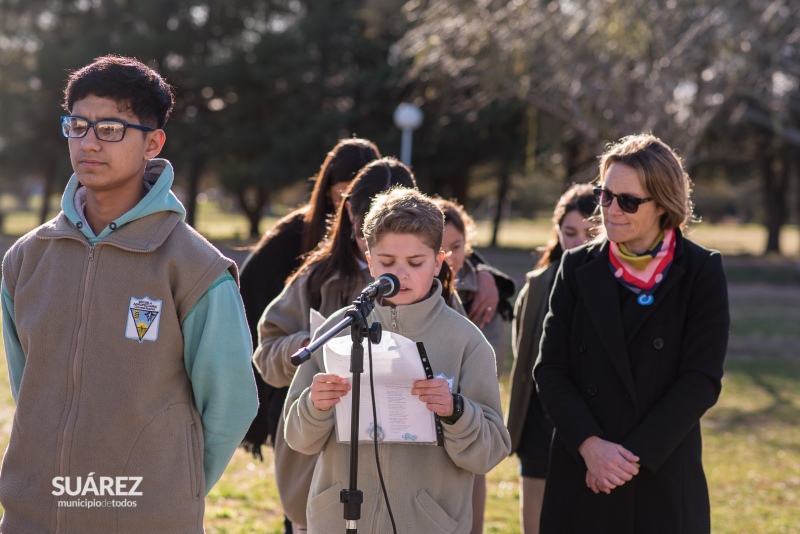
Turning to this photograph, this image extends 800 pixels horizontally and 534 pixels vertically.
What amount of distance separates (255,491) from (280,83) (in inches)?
1176

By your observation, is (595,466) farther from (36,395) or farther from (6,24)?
(6,24)

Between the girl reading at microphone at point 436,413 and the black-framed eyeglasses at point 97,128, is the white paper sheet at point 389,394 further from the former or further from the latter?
the black-framed eyeglasses at point 97,128

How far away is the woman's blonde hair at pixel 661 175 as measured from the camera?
3748 mm

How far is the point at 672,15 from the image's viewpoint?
13.6m

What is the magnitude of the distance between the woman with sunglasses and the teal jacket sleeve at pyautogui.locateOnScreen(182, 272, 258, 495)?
4.62 ft

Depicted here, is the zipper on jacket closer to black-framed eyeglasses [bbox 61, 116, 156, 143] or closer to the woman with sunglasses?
black-framed eyeglasses [bbox 61, 116, 156, 143]

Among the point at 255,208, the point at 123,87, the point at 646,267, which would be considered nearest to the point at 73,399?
the point at 123,87

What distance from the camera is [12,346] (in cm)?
300

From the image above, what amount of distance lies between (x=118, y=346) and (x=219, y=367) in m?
0.29

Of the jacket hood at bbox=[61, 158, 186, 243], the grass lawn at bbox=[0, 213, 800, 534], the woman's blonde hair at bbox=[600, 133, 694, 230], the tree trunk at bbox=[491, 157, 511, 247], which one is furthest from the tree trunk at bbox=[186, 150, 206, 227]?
the jacket hood at bbox=[61, 158, 186, 243]

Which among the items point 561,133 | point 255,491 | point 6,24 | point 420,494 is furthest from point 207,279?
point 6,24

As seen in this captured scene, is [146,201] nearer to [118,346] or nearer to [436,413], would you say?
[118,346]

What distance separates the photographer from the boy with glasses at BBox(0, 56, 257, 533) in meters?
2.74

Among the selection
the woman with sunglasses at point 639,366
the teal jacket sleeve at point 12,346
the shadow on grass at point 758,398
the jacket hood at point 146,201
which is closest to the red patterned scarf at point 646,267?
the woman with sunglasses at point 639,366
